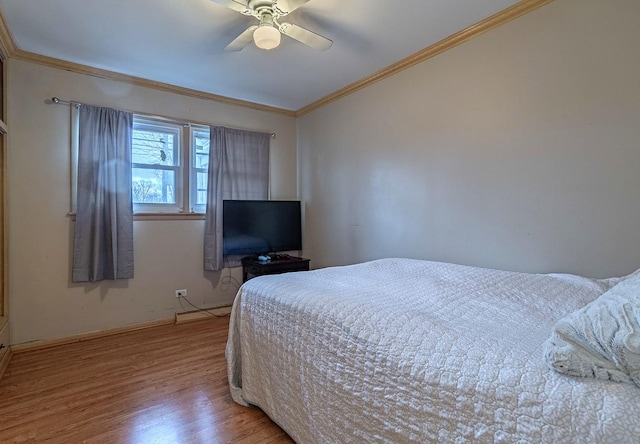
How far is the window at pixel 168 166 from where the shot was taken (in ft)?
10.8

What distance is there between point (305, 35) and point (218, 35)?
0.77m

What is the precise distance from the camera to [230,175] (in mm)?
3748

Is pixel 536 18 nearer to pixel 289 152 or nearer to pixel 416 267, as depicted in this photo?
pixel 416 267

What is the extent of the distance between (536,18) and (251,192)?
3036 mm

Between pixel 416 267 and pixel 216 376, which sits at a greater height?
pixel 416 267

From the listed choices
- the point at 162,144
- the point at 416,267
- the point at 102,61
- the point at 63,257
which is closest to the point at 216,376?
the point at 416,267

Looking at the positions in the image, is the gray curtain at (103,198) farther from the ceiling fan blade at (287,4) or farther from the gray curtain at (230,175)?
the ceiling fan blade at (287,4)

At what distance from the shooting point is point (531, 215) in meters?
2.08

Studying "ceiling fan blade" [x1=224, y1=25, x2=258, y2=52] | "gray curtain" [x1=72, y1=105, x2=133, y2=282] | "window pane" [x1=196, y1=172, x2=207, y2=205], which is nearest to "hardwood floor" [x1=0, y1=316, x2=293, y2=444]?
"gray curtain" [x1=72, y1=105, x2=133, y2=282]

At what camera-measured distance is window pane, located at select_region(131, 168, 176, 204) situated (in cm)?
329

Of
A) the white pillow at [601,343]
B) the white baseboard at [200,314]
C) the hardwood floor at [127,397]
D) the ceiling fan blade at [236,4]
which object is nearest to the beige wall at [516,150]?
the white pillow at [601,343]

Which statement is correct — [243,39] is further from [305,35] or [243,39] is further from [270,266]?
[270,266]

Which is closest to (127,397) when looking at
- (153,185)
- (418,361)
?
(418,361)

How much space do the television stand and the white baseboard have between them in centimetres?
44
